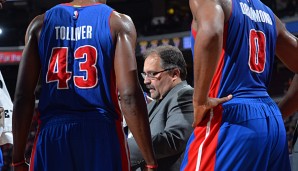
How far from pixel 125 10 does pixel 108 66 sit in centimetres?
2187

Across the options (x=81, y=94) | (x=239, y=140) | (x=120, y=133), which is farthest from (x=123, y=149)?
(x=239, y=140)

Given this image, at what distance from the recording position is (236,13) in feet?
8.46

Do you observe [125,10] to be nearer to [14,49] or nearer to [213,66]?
Result: [14,49]

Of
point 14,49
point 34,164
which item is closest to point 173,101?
point 34,164

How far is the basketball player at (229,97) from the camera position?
244 cm

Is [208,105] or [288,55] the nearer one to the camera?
[208,105]

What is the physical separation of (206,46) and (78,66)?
67 cm

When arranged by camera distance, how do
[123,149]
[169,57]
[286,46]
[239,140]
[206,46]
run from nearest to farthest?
[206,46], [239,140], [123,149], [286,46], [169,57]

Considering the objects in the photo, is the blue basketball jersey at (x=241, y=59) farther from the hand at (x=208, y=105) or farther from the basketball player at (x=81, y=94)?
the basketball player at (x=81, y=94)

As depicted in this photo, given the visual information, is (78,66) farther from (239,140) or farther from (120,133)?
(239,140)

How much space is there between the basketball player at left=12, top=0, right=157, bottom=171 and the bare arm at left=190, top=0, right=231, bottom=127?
0.31 metres

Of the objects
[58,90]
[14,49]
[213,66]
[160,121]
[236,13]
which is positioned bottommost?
[14,49]

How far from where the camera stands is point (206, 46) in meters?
2.40

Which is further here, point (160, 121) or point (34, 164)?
point (160, 121)
